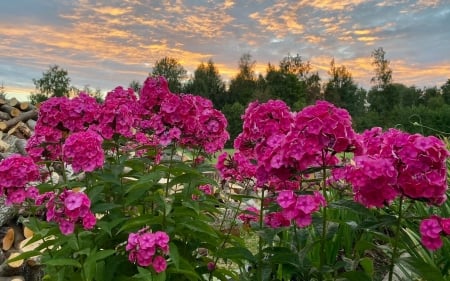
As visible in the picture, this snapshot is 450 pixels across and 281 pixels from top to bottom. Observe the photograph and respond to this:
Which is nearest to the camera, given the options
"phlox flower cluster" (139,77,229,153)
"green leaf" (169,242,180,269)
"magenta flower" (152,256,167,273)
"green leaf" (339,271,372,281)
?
"green leaf" (339,271,372,281)

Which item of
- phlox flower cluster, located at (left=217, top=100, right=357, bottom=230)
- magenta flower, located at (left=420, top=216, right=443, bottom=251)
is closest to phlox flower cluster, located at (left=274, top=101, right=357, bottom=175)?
phlox flower cluster, located at (left=217, top=100, right=357, bottom=230)

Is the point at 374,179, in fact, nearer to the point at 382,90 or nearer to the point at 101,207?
the point at 101,207

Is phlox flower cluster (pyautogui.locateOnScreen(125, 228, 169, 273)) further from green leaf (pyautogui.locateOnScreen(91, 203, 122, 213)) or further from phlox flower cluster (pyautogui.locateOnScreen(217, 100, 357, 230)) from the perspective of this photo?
phlox flower cluster (pyautogui.locateOnScreen(217, 100, 357, 230))

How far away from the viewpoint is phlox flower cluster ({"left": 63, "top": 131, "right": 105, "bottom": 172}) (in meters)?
2.71

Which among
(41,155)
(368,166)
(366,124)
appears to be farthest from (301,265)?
(366,124)

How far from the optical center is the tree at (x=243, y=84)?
35.2 meters

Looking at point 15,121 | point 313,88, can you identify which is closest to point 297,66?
point 313,88

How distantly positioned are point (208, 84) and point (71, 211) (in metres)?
35.3

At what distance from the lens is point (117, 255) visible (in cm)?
301

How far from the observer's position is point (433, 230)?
84.9 inches

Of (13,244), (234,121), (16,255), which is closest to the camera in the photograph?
(16,255)

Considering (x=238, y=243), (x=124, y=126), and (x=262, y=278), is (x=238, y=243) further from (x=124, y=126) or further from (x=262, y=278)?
(x=124, y=126)

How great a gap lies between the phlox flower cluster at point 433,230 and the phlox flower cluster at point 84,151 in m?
1.60

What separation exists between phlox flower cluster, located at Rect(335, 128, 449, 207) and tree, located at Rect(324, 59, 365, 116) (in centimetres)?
3655
